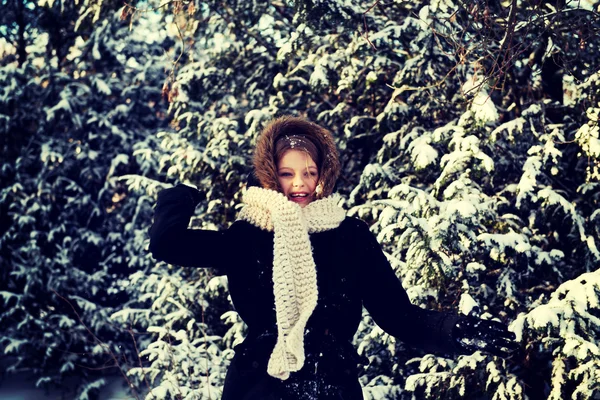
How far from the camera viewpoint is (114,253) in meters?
7.42

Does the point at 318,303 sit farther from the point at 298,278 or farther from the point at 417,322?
the point at 417,322

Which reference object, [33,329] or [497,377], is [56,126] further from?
[497,377]

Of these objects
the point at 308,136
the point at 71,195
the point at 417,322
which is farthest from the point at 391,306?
the point at 71,195

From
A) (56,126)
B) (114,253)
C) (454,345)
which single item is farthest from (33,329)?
(454,345)

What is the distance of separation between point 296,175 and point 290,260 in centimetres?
37

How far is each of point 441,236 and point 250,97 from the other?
9.28 feet

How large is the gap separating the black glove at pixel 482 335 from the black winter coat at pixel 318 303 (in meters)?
0.04

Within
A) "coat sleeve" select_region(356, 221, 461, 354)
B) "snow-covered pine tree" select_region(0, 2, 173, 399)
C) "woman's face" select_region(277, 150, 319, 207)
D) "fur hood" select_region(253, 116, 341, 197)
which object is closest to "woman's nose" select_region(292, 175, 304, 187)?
"woman's face" select_region(277, 150, 319, 207)

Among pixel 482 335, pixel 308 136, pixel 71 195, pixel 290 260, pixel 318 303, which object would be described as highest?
pixel 71 195

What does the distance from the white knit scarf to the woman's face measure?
0.07 m

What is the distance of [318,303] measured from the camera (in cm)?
243

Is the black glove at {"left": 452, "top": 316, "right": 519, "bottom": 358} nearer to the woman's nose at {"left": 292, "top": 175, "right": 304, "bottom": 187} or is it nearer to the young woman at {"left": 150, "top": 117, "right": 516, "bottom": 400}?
the young woman at {"left": 150, "top": 117, "right": 516, "bottom": 400}

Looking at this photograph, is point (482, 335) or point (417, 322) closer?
point (482, 335)

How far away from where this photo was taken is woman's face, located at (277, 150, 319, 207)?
258cm
